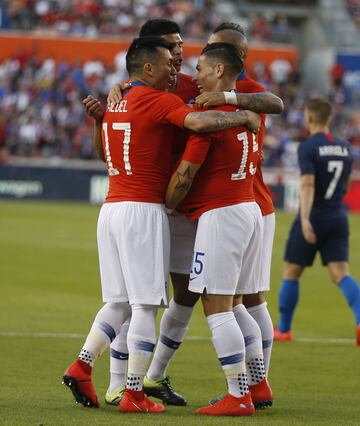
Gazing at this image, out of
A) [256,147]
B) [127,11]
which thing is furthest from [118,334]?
[127,11]

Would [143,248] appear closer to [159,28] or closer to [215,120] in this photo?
[215,120]

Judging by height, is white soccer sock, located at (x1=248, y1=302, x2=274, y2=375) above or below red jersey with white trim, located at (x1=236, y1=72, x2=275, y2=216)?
below

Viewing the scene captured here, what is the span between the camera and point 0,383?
7820mm

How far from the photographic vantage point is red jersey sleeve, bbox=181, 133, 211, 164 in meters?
6.69

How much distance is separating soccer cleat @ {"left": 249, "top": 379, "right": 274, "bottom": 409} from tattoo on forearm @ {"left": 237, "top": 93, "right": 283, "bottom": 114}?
176cm

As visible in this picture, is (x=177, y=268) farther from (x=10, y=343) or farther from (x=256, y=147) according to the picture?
(x=10, y=343)

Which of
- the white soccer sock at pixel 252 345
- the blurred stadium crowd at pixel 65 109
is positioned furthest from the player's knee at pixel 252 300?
the blurred stadium crowd at pixel 65 109

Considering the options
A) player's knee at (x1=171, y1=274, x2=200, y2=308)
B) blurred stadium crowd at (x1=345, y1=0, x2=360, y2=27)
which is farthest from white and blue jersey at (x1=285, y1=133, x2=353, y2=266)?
blurred stadium crowd at (x1=345, y1=0, x2=360, y2=27)

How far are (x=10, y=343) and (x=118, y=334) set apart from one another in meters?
2.94

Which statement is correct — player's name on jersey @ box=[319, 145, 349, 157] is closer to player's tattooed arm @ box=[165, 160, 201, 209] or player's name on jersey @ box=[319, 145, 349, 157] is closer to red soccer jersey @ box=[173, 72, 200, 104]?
red soccer jersey @ box=[173, 72, 200, 104]

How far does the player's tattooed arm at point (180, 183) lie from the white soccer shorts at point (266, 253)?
30.8 inches

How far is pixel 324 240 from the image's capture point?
35.7 feet

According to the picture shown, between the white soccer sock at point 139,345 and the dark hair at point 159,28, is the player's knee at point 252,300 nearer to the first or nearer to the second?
the white soccer sock at point 139,345

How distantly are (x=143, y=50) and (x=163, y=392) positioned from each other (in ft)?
7.45
